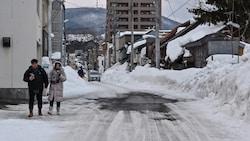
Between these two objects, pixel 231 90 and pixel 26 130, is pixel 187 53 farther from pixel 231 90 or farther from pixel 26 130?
pixel 26 130

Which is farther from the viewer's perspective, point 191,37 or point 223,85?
point 191,37

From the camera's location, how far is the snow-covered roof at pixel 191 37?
29.6 metres

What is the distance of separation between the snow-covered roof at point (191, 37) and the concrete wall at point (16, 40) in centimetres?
1537

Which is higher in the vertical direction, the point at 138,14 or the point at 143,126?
the point at 138,14

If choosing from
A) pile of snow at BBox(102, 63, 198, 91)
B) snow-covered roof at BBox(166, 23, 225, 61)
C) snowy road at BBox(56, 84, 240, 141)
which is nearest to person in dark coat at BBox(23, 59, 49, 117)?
snowy road at BBox(56, 84, 240, 141)

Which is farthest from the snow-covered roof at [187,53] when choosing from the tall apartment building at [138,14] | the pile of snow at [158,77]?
the tall apartment building at [138,14]

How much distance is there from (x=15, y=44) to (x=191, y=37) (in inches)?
671

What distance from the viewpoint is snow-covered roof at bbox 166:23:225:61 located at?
2963 cm

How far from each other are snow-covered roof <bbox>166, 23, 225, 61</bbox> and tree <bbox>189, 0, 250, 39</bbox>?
0.65 m

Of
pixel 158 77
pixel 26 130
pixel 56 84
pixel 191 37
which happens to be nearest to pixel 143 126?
pixel 26 130

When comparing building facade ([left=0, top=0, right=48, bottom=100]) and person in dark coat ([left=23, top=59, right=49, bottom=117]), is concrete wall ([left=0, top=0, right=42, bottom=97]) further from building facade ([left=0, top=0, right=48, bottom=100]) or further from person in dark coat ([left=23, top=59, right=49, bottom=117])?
person in dark coat ([left=23, top=59, right=49, bottom=117])

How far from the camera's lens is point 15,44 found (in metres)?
16.5

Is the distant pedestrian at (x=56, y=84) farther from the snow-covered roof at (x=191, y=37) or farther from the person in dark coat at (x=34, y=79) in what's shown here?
the snow-covered roof at (x=191, y=37)

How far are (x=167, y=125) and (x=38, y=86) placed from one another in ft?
12.5
